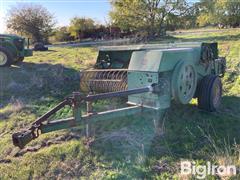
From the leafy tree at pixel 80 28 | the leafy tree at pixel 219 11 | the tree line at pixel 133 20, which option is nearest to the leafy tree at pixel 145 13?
the tree line at pixel 133 20

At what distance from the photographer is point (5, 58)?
28.8 ft

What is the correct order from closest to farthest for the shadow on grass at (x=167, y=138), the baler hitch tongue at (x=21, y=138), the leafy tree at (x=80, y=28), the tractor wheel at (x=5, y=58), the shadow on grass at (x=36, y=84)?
1. the baler hitch tongue at (x=21, y=138)
2. the shadow on grass at (x=167, y=138)
3. the shadow on grass at (x=36, y=84)
4. the tractor wheel at (x=5, y=58)
5. the leafy tree at (x=80, y=28)

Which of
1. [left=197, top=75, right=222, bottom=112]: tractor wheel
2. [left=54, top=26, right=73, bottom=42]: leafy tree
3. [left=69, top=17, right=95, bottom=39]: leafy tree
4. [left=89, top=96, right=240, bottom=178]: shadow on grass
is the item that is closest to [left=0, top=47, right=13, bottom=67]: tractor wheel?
[left=89, top=96, right=240, bottom=178]: shadow on grass

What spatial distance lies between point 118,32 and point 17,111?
22.0 meters

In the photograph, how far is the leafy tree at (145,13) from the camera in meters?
21.3

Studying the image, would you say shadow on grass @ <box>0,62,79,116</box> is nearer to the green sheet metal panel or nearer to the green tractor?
the green tractor

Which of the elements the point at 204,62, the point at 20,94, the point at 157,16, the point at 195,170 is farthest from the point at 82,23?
the point at 195,170

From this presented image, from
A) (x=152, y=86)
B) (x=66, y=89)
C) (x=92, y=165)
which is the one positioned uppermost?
(x=152, y=86)

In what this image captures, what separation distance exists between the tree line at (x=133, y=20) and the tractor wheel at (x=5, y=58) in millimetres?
13010

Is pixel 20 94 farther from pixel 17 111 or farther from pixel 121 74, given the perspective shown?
pixel 121 74

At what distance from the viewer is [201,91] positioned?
500cm

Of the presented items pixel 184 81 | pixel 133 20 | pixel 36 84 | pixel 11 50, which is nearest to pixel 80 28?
pixel 133 20

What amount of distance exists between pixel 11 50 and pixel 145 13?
14001 millimetres

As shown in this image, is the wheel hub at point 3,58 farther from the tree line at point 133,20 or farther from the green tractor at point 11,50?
the tree line at point 133,20
